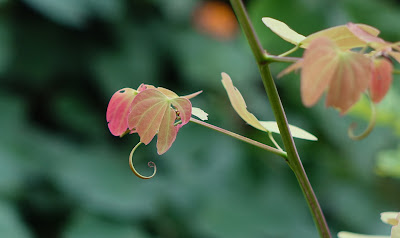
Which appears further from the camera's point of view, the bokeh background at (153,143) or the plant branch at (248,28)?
the bokeh background at (153,143)

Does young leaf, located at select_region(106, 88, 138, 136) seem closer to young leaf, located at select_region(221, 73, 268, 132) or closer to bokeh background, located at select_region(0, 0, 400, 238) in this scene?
young leaf, located at select_region(221, 73, 268, 132)

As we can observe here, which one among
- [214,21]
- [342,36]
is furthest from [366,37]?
[214,21]

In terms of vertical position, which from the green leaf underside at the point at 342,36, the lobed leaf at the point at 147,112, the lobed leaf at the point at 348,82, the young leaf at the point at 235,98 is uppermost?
the green leaf underside at the point at 342,36

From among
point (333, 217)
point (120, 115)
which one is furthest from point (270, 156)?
point (120, 115)

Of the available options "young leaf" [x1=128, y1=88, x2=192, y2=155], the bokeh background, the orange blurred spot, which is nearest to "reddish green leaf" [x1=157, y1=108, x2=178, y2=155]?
"young leaf" [x1=128, y1=88, x2=192, y2=155]

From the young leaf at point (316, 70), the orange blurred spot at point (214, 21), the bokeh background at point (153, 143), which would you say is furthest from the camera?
the orange blurred spot at point (214, 21)

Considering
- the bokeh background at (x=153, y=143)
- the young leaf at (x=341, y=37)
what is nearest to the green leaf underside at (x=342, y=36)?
the young leaf at (x=341, y=37)

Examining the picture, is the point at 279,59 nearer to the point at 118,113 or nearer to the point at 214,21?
the point at 118,113

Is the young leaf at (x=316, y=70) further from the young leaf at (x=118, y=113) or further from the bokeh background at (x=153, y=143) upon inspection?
the bokeh background at (x=153, y=143)

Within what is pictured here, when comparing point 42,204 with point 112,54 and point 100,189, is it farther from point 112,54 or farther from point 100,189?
point 112,54
